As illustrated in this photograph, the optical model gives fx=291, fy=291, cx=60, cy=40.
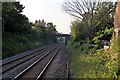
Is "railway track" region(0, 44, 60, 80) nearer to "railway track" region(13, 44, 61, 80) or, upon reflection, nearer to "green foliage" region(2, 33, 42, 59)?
"railway track" region(13, 44, 61, 80)

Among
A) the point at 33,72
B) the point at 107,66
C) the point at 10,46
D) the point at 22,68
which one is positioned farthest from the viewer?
the point at 10,46

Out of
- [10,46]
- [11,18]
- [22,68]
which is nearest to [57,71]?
[22,68]

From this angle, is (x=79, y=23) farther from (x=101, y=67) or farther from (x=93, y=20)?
(x=101, y=67)

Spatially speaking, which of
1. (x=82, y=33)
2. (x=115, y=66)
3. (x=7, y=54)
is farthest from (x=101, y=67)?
(x=82, y=33)

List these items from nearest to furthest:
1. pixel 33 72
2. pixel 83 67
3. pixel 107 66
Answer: pixel 107 66 → pixel 33 72 → pixel 83 67

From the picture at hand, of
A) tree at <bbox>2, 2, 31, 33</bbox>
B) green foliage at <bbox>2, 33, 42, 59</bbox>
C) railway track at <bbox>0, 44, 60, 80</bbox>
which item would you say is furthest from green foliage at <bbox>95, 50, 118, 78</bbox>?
tree at <bbox>2, 2, 31, 33</bbox>

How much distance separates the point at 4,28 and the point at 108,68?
3748 cm

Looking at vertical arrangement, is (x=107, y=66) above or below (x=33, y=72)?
above

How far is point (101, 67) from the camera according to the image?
15062mm

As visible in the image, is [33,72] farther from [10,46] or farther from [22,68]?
[10,46]

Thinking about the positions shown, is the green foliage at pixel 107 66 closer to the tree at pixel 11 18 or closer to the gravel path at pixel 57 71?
the gravel path at pixel 57 71

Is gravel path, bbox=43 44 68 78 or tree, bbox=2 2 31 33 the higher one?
tree, bbox=2 2 31 33

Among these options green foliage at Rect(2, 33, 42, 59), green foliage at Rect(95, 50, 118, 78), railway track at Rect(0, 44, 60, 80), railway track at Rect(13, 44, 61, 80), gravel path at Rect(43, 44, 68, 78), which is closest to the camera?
green foliage at Rect(95, 50, 118, 78)

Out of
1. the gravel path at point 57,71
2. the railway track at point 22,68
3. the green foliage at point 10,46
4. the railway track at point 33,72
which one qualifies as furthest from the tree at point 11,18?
the railway track at point 33,72
